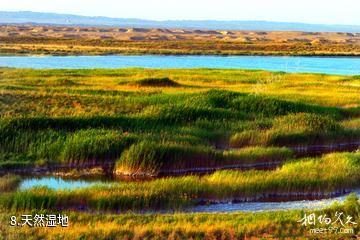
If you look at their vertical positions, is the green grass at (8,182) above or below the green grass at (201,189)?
below

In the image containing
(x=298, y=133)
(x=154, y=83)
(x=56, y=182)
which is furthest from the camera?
(x=154, y=83)

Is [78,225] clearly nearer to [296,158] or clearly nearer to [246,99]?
[296,158]

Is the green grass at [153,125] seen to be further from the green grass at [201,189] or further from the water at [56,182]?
the green grass at [201,189]

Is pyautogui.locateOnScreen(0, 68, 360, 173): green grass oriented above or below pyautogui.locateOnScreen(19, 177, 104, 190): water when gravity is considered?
above

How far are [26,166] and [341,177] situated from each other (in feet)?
32.7

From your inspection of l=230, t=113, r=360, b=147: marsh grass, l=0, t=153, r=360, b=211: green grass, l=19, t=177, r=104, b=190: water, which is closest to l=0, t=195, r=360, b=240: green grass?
l=0, t=153, r=360, b=211: green grass

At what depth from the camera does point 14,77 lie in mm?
40750

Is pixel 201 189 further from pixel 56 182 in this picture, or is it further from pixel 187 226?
pixel 56 182

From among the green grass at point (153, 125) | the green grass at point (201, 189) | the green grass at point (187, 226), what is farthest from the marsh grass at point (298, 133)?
the green grass at point (187, 226)

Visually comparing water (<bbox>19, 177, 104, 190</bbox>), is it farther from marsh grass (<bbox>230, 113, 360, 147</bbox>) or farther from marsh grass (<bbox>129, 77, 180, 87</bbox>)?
marsh grass (<bbox>129, 77, 180, 87</bbox>)

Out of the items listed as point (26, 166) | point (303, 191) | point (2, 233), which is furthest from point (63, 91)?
point (2, 233)

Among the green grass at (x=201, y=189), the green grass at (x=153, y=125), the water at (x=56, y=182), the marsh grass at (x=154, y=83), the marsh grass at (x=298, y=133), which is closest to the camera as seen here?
the green grass at (x=201, y=189)

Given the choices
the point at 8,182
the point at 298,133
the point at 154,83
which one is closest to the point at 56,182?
the point at 8,182

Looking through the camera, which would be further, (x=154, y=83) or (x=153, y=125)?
(x=154, y=83)
